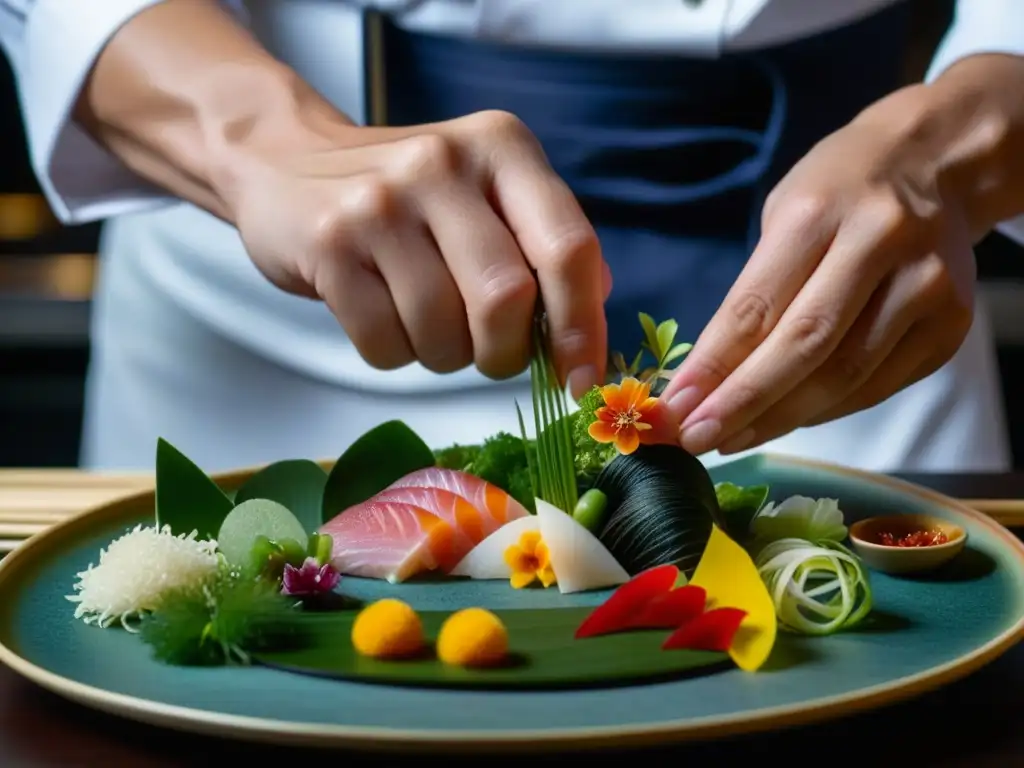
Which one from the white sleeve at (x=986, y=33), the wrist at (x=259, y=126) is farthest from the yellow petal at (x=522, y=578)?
the white sleeve at (x=986, y=33)

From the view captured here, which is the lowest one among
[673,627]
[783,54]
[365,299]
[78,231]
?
[78,231]

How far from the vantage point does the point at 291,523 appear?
0.84 metres

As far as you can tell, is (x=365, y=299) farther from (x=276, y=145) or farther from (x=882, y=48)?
(x=882, y=48)

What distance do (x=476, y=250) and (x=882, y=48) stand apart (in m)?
0.62

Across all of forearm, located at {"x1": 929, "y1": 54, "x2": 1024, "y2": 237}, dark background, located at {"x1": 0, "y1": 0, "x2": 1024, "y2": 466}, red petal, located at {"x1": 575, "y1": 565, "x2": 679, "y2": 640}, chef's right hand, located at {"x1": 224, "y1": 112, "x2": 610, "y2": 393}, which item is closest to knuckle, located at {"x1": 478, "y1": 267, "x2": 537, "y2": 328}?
chef's right hand, located at {"x1": 224, "y1": 112, "x2": 610, "y2": 393}

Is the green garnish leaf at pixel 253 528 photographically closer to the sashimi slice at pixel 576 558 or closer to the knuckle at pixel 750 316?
the sashimi slice at pixel 576 558

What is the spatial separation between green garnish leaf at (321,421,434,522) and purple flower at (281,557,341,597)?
6.7 inches

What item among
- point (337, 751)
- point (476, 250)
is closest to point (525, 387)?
point (476, 250)

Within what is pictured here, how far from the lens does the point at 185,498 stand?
0.86 meters

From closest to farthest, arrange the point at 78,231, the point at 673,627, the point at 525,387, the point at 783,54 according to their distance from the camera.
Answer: the point at 673,627, the point at 783,54, the point at 525,387, the point at 78,231

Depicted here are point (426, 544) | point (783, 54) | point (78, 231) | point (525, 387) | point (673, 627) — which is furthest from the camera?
point (78, 231)

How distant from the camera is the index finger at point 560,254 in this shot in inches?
32.2

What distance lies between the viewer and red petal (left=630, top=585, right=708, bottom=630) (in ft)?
2.28

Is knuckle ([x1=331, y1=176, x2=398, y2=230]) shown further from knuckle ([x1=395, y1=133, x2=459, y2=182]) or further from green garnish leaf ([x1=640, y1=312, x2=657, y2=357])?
green garnish leaf ([x1=640, y1=312, x2=657, y2=357])
